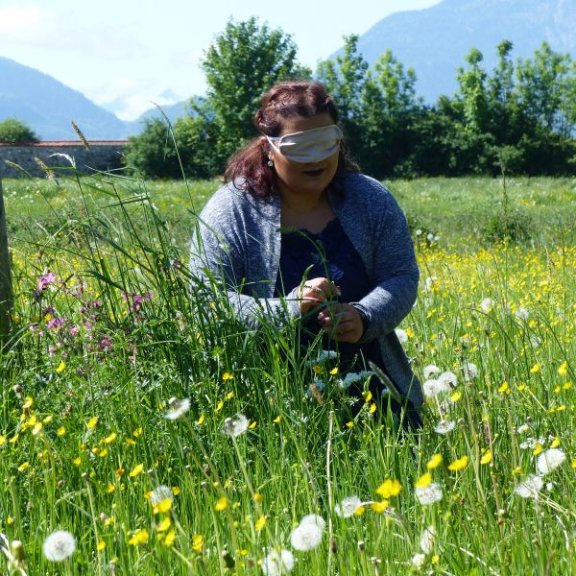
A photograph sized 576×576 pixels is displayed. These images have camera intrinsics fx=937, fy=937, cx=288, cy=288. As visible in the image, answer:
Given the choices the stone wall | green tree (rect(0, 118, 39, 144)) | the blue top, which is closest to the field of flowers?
the blue top

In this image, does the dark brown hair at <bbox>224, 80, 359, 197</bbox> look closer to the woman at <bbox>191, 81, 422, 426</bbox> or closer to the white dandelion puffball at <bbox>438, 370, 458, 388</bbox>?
the woman at <bbox>191, 81, 422, 426</bbox>

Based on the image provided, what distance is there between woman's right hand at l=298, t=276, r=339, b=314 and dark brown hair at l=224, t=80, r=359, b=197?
59cm

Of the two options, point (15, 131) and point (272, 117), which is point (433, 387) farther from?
point (15, 131)

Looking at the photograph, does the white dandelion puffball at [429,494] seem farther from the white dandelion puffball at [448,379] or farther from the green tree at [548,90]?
the green tree at [548,90]

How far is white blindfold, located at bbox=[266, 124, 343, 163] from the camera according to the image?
3.03m

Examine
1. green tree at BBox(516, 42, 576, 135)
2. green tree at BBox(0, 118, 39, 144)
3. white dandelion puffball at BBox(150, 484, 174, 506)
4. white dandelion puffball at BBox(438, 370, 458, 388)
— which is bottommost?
green tree at BBox(516, 42, 576, 135)

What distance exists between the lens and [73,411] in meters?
2.55

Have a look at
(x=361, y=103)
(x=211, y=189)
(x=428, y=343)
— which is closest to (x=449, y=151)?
(x=361, y=103)

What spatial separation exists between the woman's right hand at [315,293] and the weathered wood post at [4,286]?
1.15 m

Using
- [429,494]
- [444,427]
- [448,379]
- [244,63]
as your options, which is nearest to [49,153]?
[244,63]

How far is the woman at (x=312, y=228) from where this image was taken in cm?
305

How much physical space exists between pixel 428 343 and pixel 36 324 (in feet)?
4.99

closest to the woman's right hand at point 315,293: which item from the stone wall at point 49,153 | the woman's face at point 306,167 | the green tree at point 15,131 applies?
the woman's face at point 306,167

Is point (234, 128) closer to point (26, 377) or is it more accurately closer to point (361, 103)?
point (361, 103)
